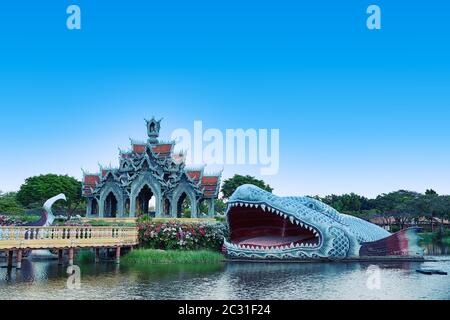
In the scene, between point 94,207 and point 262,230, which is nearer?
point 262,230

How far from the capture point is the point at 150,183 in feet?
125

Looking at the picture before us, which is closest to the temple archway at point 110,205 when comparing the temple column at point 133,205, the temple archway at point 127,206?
the temple archway at point 127,206

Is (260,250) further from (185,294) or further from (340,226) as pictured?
(185,294)

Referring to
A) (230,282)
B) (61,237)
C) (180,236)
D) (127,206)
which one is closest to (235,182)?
(127,206)

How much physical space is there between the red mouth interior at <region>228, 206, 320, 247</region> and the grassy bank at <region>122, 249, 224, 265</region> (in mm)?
1934

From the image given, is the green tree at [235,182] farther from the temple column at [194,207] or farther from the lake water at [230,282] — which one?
the lake water at [230,282]

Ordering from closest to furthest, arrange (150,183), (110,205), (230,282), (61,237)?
(230,282) → (61,237) → (150,183) → (110,205)

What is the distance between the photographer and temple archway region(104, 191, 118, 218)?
136ft

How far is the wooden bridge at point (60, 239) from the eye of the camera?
1853cm

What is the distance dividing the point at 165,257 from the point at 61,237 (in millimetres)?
5227

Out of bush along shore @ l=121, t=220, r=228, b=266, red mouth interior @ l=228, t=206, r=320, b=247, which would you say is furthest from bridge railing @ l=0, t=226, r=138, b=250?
red mouth interior @ l=228, t=206, r=320, b=247

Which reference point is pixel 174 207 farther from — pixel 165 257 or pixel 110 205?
pixel 165 257

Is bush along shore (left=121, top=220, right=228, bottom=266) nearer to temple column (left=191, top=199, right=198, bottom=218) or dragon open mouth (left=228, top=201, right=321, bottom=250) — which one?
dragon open mouth (left=228, top=201, right=321, bottom=250)
